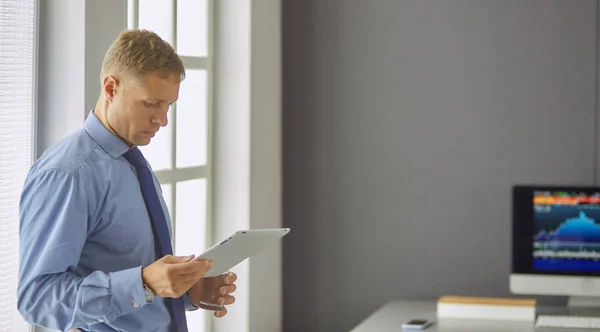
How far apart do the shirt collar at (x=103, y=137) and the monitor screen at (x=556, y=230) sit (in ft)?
6.64

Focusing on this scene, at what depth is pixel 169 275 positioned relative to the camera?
1.68 m

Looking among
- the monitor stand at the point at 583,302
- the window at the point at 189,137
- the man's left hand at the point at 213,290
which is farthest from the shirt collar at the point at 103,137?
the monitor stand at the point at 583,302

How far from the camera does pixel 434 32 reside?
391 cm

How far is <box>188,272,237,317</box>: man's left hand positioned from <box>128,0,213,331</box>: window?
41.0 inches

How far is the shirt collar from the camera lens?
1821 millimetres

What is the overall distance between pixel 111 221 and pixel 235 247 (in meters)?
0.27

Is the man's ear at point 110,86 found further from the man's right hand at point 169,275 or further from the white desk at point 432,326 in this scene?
the white desk at point 432,326

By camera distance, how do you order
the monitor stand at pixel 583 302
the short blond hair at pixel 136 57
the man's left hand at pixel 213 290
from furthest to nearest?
the monitor stand at pixel 583 302, the man's left hand at pixel 213 290, the short blond hair at pixel 136 57

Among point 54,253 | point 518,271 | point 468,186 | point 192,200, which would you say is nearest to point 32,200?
point 54,253

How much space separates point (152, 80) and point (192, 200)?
5.80 feet

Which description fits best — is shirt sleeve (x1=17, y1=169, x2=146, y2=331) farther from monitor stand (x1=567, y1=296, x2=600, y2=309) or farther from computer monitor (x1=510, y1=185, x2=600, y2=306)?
monitor stand (x1=567, y1=296, x2=600, y2=309)

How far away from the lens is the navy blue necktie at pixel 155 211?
192cm

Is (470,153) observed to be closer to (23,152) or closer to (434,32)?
(434,32)

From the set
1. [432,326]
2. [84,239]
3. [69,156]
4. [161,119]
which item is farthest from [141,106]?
[432,326]
